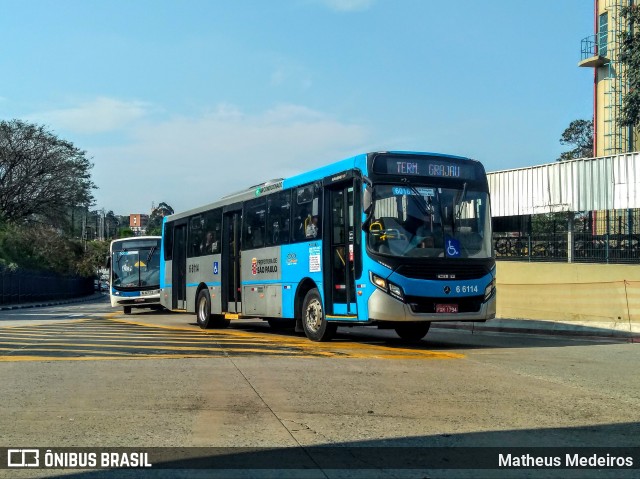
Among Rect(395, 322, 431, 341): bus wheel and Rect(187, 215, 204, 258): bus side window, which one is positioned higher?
Rect(187, 215, 204, 258): bus side window

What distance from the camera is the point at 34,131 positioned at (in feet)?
194

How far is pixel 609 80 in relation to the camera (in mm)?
40094

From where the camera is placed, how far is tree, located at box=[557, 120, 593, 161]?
64625 millimetres

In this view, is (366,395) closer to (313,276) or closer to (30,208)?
(313,276)

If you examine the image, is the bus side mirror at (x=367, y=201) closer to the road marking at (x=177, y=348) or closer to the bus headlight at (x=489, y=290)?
the road marking at (x=177, y=348)

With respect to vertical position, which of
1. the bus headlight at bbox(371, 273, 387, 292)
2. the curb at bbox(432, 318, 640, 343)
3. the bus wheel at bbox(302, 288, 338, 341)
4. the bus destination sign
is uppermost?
the bus destination sign

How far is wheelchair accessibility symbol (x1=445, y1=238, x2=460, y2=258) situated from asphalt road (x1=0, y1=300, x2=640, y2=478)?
1.72 metres

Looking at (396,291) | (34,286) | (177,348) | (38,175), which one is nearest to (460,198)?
(396,291)

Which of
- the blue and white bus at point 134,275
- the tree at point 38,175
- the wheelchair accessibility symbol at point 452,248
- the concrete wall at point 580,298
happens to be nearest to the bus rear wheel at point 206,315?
the wheelchair accessibility symbol at point 452,248

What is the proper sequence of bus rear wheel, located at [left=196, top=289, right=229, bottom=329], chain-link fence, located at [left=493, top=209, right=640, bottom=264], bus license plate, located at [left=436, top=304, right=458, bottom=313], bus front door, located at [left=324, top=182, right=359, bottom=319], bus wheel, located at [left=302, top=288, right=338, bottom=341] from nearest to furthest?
1. bus license plate, located at [left=436, top=304, right=458, bottom=313]
2. bus front door, located at [left=324, top=182, right=359, bottom=319]
3. bus wheel, located at [left=302, top=288, right=338, bottom=341]
4. bus rear wheel, located at [left=196, top=289, right=229, bottom=329]
5. chain-link fence, located at [left=493, top=209, right=640, bottom=264]

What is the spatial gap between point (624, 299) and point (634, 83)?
19.6 m

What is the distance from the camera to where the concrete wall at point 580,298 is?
63.1ft

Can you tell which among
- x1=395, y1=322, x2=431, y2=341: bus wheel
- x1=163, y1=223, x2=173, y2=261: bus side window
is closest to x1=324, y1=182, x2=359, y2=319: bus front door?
x1=395, y1=322, x2=431, y2=341: bus wheel

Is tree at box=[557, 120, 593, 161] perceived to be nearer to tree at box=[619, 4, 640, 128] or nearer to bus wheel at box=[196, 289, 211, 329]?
tree at box=[619, 4, 640, 128]
